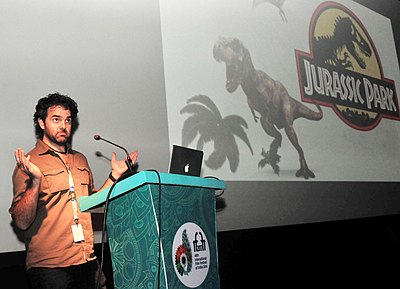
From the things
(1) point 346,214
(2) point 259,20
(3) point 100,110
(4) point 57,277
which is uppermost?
(2) point 259,20

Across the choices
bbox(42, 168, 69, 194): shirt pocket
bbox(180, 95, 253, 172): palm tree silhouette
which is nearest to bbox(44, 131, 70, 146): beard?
bbox(42, 168, 69, 194): shirt pocket

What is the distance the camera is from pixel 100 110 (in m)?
2.32

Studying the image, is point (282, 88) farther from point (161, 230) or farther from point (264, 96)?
point (161, 230)

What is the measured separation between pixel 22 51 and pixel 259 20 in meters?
1.60

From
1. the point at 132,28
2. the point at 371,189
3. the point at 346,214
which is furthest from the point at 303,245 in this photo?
the point at 132,28

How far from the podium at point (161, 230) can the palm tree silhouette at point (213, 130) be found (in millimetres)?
964

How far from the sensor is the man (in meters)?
1.89

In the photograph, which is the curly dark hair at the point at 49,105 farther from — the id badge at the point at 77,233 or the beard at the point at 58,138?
the id badge at the point at 77,233

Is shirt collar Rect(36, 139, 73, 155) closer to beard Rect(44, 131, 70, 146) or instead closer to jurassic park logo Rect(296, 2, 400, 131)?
beard Rect(44, 131, 70, 146)

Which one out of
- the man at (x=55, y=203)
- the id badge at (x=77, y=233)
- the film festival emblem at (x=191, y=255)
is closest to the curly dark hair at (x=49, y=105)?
the man at (x=55, y=203)

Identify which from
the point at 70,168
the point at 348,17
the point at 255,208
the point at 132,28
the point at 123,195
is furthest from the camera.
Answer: the point at 348,17

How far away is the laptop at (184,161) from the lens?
1716 mm

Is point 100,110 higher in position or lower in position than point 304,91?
lower

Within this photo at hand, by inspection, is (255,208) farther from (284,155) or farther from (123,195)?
(123,195)
